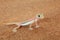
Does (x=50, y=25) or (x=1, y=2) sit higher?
(x=1, y=2)

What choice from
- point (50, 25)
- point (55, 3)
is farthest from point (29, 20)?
point (55, 3)

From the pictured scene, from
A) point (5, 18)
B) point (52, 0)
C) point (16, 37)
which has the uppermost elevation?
point (52, 0)

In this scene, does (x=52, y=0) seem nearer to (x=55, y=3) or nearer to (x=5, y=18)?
(x=55, y=3)

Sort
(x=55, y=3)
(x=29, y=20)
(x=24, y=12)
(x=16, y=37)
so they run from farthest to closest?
(x=55, y=3)
(x=24, y=12)
(x=29, y=20)
(x=16, y=37)

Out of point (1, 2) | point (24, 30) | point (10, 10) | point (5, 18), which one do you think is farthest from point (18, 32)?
point (1, 2)

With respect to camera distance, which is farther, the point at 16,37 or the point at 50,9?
the point at 50,9

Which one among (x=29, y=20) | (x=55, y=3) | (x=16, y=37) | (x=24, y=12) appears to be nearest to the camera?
(x=16, y=37)
